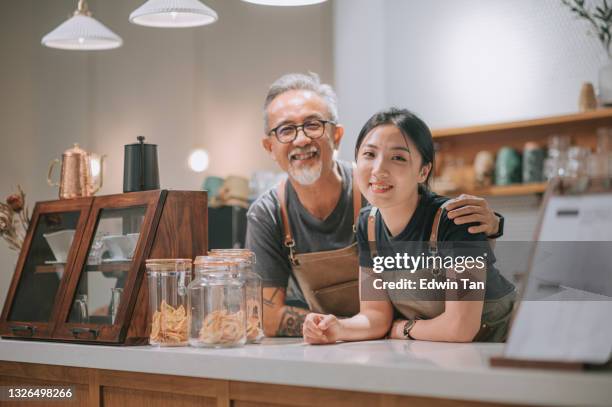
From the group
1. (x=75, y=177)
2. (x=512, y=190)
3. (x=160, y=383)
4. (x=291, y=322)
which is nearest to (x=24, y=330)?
(x=75, y=177)

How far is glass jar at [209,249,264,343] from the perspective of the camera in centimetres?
221

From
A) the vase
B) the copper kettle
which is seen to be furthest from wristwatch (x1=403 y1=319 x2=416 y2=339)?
the vase

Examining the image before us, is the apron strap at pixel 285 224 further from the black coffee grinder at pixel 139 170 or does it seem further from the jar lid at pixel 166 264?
the jar lid at pixel 166 264

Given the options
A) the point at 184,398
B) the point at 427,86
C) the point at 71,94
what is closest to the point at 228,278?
the point at 184,398

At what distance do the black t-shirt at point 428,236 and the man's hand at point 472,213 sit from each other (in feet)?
0.07

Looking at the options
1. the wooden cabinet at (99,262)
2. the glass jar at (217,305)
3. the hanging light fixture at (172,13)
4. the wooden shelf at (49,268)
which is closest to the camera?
the glass jar at (217,305)

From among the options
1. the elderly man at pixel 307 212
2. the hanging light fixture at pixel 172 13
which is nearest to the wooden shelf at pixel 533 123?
the elderly man at pixel 307 212

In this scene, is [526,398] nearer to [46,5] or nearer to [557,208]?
[557,208]

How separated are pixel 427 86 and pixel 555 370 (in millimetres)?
4217

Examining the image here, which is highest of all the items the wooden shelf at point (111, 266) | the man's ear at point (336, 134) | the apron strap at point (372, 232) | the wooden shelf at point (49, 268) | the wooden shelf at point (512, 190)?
the man's ear at point (336, 134)

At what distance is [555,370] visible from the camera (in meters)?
1.43

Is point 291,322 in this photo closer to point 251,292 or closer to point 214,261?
point 251,292

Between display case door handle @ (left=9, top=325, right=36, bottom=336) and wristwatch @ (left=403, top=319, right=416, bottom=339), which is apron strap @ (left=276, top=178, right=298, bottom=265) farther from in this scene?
display case door handle @ (left=9, top=325, right=36, bottom=336)

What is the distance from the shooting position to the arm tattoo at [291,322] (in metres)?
2.80
